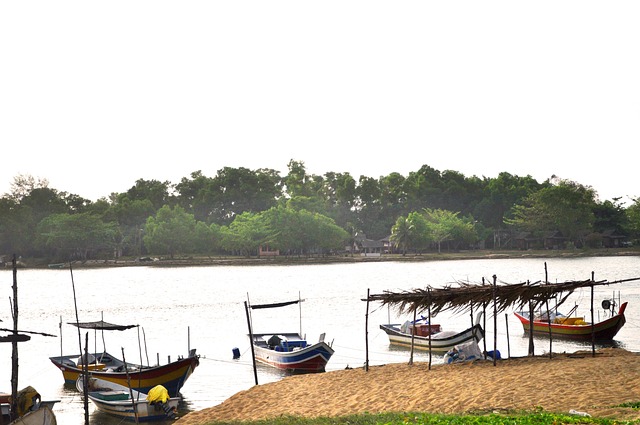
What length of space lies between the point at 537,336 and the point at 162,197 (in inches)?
4573

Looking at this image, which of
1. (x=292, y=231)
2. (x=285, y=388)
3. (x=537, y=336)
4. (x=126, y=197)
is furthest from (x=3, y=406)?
(x=126, y=197)

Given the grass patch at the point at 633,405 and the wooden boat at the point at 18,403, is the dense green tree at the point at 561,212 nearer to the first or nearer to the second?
the grass patch at the point at 633,405

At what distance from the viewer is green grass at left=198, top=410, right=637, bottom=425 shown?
43.3ft

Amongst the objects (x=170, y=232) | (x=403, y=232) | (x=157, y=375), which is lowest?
(x=157, y=375)

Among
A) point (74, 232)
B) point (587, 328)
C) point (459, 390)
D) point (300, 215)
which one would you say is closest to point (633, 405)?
point (459, 390)

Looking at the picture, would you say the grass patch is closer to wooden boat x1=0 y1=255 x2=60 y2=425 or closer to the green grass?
the green grass

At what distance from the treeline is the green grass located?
99.8 meters

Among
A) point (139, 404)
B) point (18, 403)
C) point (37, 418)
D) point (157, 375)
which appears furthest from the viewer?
point (157, 375)

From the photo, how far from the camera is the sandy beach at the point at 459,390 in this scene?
1623cm

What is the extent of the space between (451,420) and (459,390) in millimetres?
4310

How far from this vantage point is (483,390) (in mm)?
17781

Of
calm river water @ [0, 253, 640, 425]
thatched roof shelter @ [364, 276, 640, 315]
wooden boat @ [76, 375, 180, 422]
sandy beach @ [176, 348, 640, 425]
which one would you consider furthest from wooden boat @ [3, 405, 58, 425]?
thatched roof shelter @ [364, 276, 640, 315]

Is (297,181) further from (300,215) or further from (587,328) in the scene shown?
(587,328)

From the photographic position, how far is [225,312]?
5419 cm
